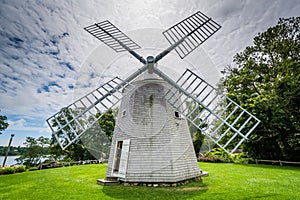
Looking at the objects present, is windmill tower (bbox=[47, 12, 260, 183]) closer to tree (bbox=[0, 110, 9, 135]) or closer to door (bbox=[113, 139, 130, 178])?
door (bbox=[113, 139, 130, 178])

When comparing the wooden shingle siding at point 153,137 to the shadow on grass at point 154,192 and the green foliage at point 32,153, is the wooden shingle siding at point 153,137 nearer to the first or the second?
the shadow on grass at point 154,192

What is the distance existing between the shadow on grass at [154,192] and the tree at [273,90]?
9.54 metres

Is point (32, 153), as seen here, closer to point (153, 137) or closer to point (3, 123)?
point (3, 123)

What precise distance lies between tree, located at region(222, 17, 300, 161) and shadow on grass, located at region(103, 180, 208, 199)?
9543 millimetres

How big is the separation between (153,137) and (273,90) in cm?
1079

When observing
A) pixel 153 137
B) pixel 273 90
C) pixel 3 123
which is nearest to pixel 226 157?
pixel 273 90

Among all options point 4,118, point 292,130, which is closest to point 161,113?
point 292,130

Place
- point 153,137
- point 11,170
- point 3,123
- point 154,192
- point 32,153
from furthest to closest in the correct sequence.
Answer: point 32,153, point 3,123, point 11,170, point 153,137, point 154,192

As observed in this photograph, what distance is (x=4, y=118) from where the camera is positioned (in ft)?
51.9

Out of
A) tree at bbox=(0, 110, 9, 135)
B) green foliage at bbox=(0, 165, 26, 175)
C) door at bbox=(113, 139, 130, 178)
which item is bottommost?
green foliage at bbox=(0, 165, 26, 175)

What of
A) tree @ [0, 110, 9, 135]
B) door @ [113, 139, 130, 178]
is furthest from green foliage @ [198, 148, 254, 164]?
tree @ [0, 110, 9, 135]

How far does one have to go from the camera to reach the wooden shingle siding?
6.07 meters

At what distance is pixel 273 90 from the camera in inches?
487

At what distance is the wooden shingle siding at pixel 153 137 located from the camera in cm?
607
